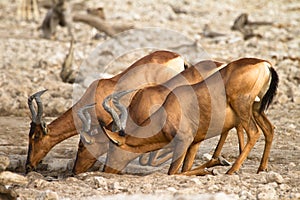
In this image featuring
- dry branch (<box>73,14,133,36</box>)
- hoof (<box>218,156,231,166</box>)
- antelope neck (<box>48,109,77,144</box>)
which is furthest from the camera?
dry branch (<box>73,14,133,36</box>)

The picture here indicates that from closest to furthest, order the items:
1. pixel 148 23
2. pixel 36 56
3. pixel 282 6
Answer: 1. pixel 36 56
2. pixel 148 23
3. pixel 282 6

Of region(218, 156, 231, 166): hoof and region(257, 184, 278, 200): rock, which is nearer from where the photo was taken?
region(257, 184, 278, 200): rock

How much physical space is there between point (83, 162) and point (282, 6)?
736 inches

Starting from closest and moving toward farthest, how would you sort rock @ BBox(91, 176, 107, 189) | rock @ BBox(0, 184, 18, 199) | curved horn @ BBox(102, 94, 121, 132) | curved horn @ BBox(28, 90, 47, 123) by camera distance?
rock @ BBox(0, 184, 18, 199)
rock @ BBox(91, 176, 107, 189)
curved horn @ BBox(102, 94, 121, 132)
curved horn @ BBox(28, 90, 47, 123)

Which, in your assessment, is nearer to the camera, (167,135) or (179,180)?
(179,180)

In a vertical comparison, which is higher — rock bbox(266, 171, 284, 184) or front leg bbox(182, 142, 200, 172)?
rock bbox(266, 171, 284, 184)

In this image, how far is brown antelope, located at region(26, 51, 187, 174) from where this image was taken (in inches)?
361

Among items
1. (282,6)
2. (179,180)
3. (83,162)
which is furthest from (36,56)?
(282,6)

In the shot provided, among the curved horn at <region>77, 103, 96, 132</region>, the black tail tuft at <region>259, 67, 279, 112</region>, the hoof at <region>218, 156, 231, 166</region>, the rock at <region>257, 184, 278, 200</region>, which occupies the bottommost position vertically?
the hoof at <region>218, 156, 231, 166</region>

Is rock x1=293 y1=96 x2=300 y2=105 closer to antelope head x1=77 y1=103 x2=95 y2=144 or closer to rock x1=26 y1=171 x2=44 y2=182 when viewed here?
antelope head x1=77 y1=103 x2=95 y2=144

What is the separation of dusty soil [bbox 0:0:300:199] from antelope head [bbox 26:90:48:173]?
0.56 ft

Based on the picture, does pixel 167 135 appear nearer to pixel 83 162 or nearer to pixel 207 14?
pixel 83 162

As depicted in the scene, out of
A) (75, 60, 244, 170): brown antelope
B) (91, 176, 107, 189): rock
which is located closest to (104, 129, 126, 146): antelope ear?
(75, 60, 244, 170): brown antelope

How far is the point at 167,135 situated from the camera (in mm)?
8336
